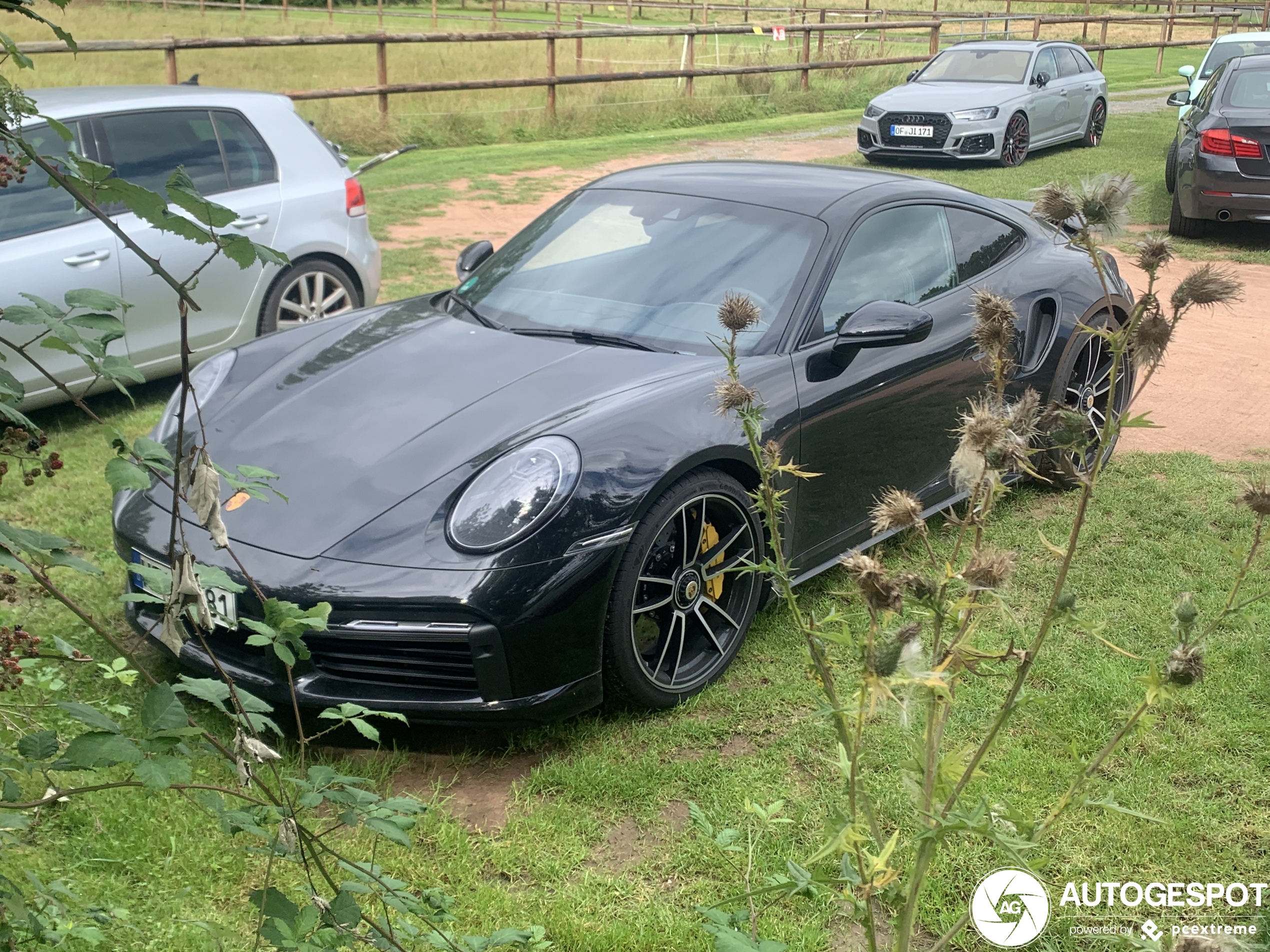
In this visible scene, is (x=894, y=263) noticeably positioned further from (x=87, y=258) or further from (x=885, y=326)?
(x=87, y=258)

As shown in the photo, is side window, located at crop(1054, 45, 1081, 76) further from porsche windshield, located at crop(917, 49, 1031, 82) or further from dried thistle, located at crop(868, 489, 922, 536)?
dried thistle, located at crop(868, 489, 922, 536)

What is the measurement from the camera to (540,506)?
3240 mm

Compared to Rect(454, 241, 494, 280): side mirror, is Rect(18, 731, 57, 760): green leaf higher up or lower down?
lower down

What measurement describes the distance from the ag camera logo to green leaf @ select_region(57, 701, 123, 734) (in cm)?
129

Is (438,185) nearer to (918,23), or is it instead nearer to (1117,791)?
(1117,791)

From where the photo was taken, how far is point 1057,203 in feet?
5.59

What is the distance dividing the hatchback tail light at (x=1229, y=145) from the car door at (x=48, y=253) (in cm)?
882

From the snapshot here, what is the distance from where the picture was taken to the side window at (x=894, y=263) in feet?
13.8

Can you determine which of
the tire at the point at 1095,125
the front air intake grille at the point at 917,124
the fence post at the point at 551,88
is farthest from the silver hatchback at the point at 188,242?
the tire at the point at 1095,125

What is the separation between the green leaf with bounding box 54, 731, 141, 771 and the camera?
1451 mm

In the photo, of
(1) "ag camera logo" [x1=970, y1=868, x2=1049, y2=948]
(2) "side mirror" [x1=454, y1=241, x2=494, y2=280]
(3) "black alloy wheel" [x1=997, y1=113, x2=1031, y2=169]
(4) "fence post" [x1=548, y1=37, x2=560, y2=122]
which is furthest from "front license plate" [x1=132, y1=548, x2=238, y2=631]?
(4) "fence post" [x1=548, y1=37, x2=560, y2=122]

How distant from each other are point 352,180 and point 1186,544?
196 inches

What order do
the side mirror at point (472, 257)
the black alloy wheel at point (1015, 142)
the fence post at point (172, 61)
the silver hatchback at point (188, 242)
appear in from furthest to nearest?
the black alloy wheel at point (1015, 142)
the fence post at point (172, 61)
the silver hatchback at point (188, 242)
the side mirror at point (472, 257)

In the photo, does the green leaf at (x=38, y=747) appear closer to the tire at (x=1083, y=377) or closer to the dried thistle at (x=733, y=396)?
the dried thistle at (x=733, y=396)
